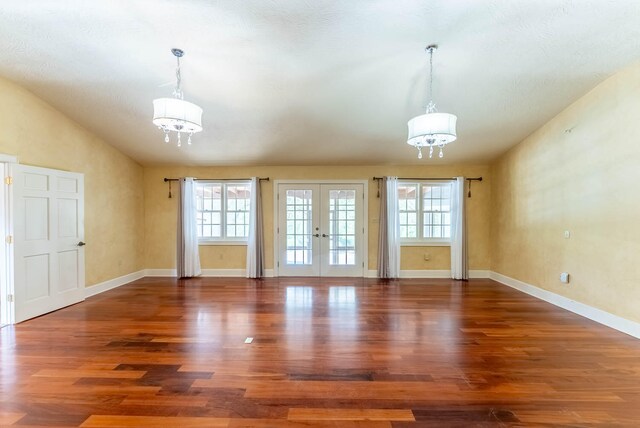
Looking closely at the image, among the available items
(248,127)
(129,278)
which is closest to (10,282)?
(129,278)

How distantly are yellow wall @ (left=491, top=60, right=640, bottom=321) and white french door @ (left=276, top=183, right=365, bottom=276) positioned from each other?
2.94 meters

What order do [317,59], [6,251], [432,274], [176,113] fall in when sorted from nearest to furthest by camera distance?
[176,113] < [317,59] < [6,251] < [432,274]

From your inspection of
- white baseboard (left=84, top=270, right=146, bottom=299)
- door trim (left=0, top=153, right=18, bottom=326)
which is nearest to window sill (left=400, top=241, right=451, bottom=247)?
white baseboard (left=84, top=270, right=146, bottom=299)

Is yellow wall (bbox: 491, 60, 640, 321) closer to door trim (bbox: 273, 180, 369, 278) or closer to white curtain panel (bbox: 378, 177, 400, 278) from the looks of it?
white curtain panel (bbox: 378, 177, 400, 278)

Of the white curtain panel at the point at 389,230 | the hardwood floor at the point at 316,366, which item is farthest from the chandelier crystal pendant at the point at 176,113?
the white curtain panel at the point at 389,230

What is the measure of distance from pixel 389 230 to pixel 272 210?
8.23ft

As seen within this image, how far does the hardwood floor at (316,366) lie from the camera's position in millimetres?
1895

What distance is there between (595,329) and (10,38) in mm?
6904

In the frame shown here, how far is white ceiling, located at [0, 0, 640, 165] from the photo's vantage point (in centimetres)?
250

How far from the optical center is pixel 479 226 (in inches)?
241

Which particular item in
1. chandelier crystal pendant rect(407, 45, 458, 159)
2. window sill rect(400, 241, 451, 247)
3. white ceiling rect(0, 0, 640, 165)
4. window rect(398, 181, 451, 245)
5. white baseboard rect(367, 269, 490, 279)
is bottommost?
white baseboard rect(367, 269, 490, 279)

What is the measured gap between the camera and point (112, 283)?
5254 mm

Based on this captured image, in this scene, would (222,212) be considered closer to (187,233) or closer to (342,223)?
(187,233)

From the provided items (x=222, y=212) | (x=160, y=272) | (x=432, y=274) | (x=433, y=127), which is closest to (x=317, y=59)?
(x=433, y=127)
